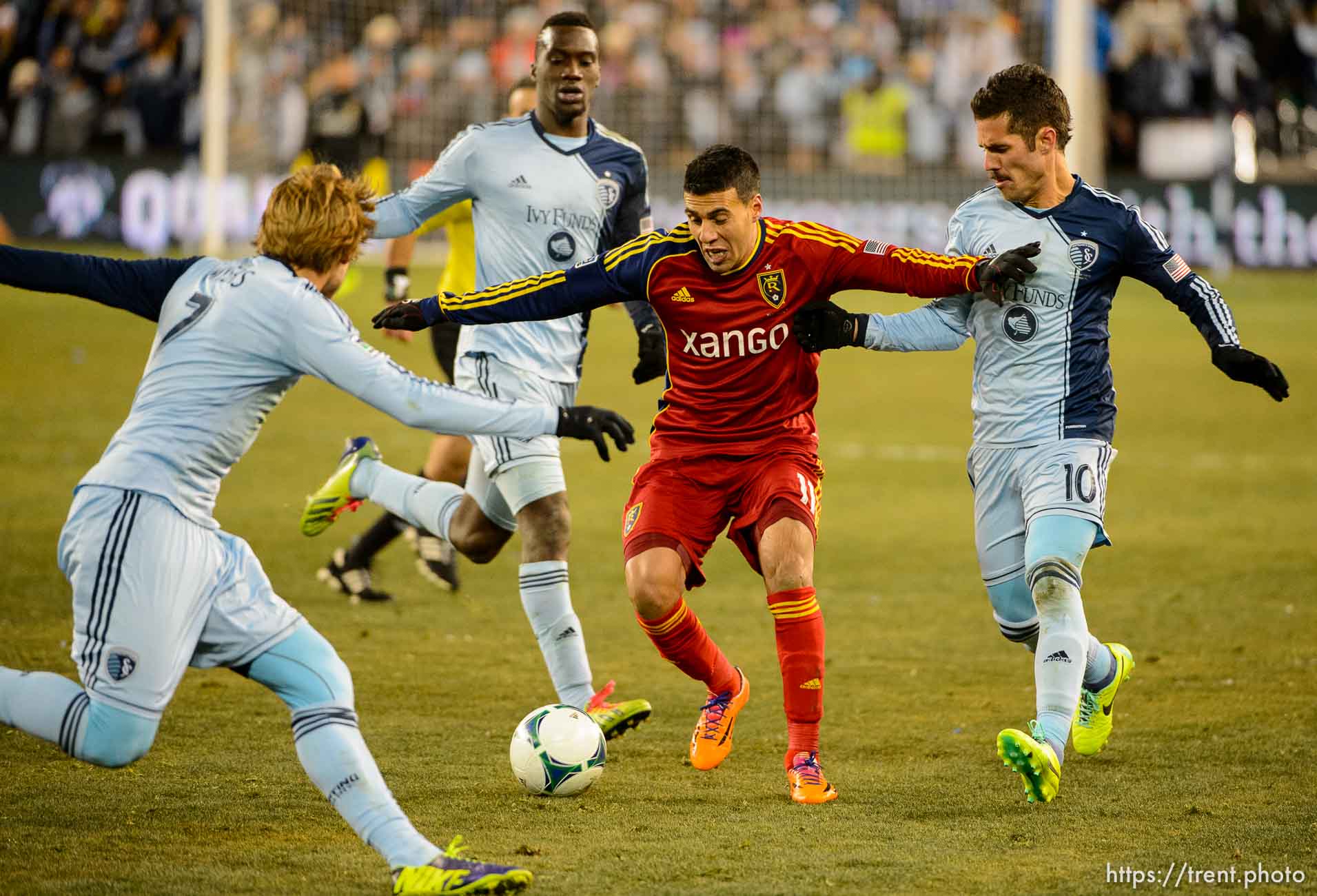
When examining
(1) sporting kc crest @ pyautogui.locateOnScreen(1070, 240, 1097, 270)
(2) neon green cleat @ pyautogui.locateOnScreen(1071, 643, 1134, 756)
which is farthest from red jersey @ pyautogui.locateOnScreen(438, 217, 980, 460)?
(2) neon green cleat @ pyautogui.locateOnScreen(1071, 643, 1134, 756)

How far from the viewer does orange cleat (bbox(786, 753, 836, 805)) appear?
16.9 ft

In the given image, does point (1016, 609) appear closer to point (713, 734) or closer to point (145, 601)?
point (713, 734)

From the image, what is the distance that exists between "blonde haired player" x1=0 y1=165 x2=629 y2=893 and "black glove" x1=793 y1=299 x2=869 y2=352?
125 cm

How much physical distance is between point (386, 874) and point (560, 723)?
0.98m

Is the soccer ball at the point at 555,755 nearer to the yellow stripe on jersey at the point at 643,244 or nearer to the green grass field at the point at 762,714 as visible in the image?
the green grass field at the point at 762,714

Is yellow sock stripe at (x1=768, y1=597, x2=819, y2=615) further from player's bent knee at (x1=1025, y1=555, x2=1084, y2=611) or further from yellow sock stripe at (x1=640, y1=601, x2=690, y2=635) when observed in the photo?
player's bent knee at (x1=1025, y1=555, x2=1084, y2=611)

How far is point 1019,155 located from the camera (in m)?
5.50

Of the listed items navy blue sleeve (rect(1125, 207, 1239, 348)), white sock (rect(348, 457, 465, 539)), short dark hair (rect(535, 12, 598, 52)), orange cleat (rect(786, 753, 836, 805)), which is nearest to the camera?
orange cleat (rect(786, 753, 836, 805))

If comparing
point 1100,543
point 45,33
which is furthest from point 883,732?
point 45,33

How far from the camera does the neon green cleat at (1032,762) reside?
484 centimetres

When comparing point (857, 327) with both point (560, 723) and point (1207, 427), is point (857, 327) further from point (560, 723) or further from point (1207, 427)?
point (1207, 427)

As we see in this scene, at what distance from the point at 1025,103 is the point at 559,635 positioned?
7.64ft

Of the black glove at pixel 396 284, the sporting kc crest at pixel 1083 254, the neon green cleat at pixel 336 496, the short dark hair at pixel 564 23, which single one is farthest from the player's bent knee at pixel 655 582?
the black glove at pixel 396 284

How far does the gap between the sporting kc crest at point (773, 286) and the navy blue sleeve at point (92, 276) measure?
190cm
